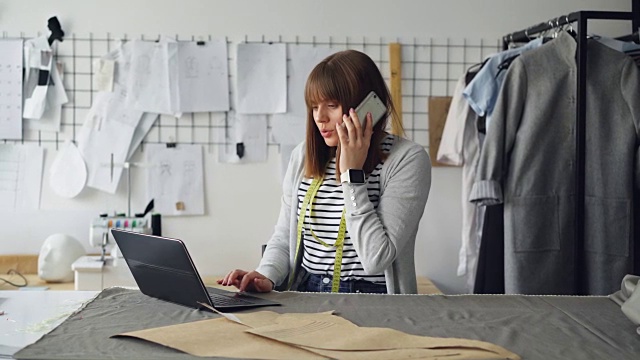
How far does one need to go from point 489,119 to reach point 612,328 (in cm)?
159

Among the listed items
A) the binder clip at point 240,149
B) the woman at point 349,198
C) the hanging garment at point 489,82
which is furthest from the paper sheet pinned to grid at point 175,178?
the woman at point 349,198

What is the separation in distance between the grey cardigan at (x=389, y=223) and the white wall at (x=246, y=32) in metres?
1.21

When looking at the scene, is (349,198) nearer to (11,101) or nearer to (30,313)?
(30,313)

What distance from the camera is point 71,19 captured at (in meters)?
3.09

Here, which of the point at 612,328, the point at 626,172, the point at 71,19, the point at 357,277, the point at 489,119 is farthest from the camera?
the point at 71,19

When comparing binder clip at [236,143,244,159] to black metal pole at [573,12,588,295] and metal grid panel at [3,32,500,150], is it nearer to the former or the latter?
metal grid panel at [3,32,500,150]

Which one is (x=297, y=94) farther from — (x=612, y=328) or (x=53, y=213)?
(x=612, y=328)

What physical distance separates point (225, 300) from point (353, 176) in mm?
460

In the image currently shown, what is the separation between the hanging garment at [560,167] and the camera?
2.66 metres

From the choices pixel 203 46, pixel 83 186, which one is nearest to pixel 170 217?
pixel 83 186

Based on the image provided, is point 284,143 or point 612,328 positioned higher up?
point 284,143

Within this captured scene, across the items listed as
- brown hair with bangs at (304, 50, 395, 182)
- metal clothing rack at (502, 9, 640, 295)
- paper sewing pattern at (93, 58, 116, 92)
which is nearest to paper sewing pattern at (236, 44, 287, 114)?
paper sewing pattern at (93, 58, 116, 92)

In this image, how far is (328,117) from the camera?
192cm

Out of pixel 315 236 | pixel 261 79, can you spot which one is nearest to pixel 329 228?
pixel 315 236
